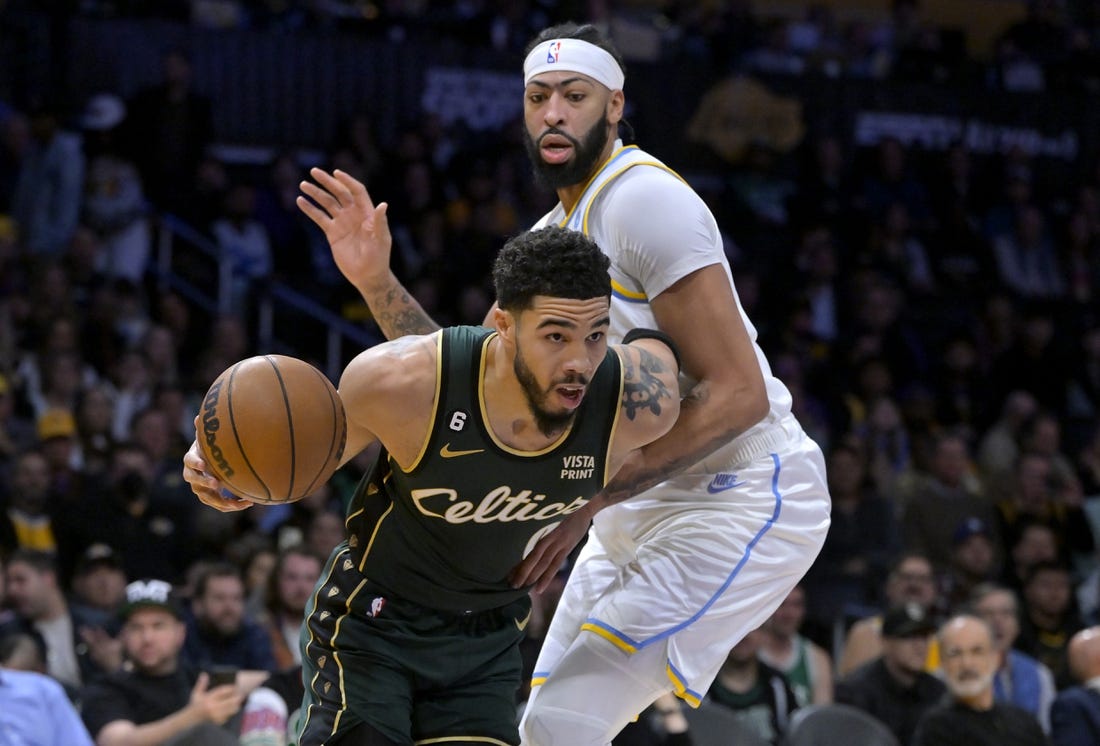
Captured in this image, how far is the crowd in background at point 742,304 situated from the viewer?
340 inches

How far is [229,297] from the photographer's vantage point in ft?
38.5

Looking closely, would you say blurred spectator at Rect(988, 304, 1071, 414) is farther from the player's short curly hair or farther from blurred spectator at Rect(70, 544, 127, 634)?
the player's short curly hair

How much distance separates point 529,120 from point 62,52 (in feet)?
29.1

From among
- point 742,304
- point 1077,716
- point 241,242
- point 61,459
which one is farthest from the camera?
point 742,304

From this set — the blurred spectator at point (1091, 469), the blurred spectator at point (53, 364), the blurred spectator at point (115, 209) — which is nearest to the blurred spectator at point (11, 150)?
the blurred spectator at point (115, 209)

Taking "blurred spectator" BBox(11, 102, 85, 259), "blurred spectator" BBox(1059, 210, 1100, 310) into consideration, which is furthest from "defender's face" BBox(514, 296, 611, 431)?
"blurred spectator" BBox(1059, 210, 1100, 310)

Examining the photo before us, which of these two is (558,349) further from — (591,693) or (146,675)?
(146,675)

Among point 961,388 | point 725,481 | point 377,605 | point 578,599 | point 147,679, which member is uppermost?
point 725,481

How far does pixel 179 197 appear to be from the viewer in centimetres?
1181

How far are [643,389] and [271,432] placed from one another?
2.97 feet

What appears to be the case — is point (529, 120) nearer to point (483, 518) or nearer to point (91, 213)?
point (483, 518)

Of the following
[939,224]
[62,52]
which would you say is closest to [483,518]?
[62,52]

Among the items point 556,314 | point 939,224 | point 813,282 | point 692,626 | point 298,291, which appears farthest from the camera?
point 939,224

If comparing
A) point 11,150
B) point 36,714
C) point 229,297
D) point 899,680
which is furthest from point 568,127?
point 11,150
